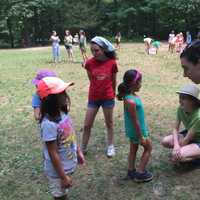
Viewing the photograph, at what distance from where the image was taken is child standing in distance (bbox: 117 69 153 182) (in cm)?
457

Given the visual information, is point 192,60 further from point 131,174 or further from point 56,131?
point 131,174

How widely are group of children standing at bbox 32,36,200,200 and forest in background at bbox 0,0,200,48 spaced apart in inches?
1358

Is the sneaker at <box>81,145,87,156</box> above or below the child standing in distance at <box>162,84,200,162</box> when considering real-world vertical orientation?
below

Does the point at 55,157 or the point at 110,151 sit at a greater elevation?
the point at 55,157

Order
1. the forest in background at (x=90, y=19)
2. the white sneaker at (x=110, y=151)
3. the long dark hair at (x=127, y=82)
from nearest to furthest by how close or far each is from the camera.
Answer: the long dark hair at (x=127, y=82) → the white sneaker at (x=110, y=151) → the forest in background at (x=90, y=19)

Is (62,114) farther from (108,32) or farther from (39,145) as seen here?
(108,32)

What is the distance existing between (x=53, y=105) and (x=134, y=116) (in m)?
1.58

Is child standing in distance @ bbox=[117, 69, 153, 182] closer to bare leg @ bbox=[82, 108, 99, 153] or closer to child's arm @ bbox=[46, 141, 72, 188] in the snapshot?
bare leg @ bbox=[82, 108, 99, 153]

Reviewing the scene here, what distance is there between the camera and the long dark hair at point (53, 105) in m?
3.15

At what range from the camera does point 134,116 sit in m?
4.57

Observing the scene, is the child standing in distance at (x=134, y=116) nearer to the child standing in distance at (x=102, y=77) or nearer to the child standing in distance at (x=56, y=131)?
the child standing in distance at (x=102, y=77)

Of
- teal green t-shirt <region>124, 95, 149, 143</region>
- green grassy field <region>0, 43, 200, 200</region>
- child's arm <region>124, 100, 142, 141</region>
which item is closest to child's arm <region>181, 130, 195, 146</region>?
green grassy field <region>0, 43, 200, 200</region>

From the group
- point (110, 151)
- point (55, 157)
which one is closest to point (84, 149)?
point (110, 151)

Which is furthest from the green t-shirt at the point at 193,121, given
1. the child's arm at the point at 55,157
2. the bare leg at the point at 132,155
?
the child's arm at the point at 55,157
